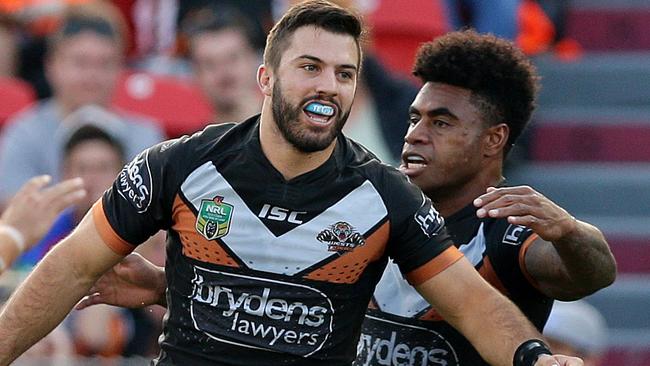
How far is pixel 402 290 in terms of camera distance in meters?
5.22

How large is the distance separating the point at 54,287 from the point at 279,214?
74 cm

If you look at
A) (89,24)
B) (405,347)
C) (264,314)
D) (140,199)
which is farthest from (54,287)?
(89,24)

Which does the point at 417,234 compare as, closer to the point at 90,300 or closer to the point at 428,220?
the point at 428,220

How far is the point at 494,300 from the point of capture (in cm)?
477

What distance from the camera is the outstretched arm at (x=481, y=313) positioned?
15.5 ft

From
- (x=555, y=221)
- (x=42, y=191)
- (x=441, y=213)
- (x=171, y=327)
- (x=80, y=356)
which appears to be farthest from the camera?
(x=80, y=356)

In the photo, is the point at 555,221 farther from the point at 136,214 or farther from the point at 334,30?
the point at 136,214

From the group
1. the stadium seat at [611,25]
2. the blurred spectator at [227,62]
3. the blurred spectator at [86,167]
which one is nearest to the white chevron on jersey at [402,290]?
the blurred spectator at [86,167]

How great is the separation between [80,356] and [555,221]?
3450 millimetres

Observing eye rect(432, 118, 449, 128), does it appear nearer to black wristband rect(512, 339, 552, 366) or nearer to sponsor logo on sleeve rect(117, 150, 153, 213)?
black wristband rect(512, 339, 552, 366)

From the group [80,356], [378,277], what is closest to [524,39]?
[80,356]

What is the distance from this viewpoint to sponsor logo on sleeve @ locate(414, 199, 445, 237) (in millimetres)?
4793

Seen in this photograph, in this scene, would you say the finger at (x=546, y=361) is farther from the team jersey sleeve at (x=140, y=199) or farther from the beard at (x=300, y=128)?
the team jersey sleeve at (x=140, y=199)

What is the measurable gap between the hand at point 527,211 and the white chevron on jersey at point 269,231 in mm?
362
